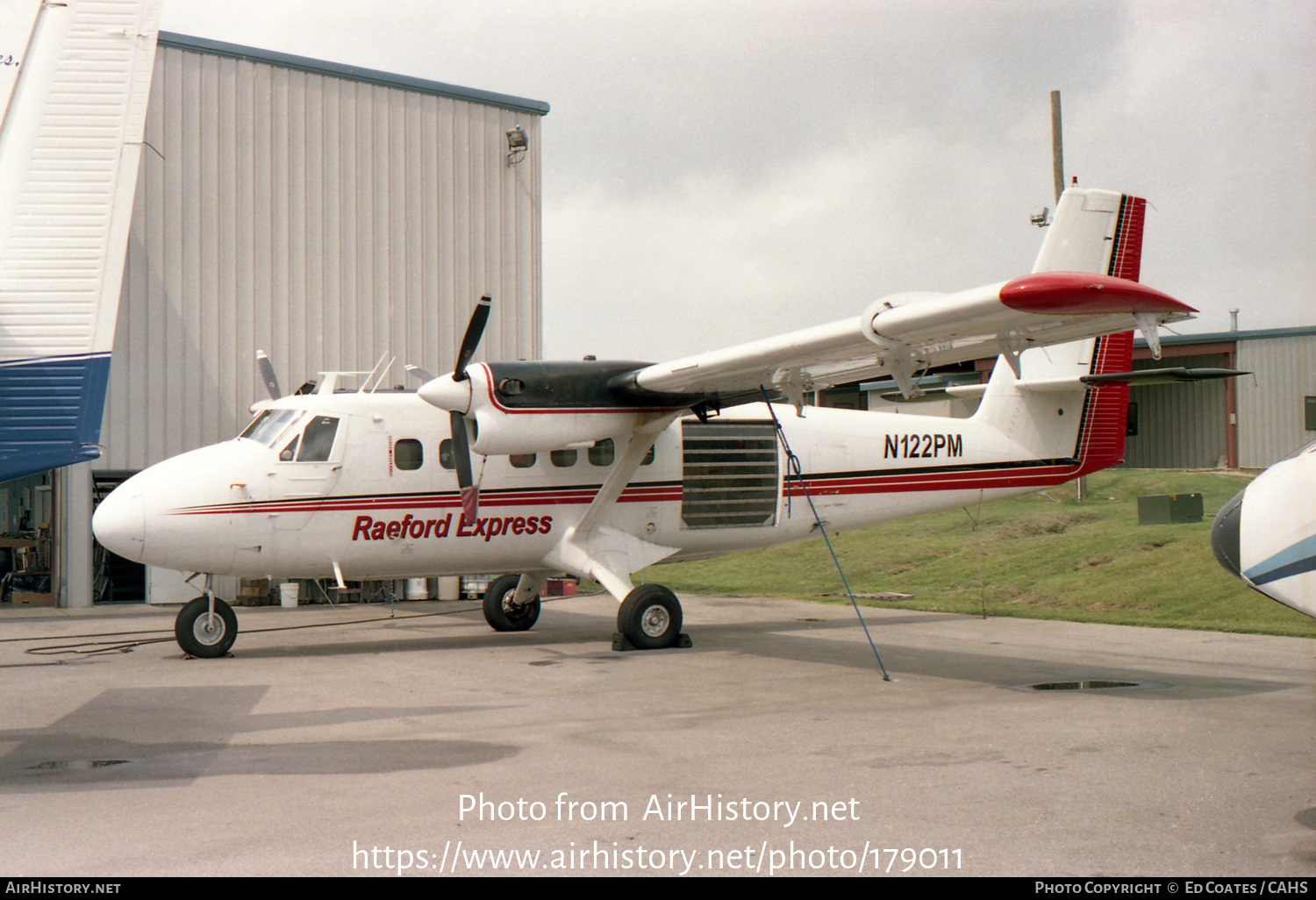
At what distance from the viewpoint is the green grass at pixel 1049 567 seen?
14805 mm

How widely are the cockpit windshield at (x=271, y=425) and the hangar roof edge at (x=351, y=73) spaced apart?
10.4 meters

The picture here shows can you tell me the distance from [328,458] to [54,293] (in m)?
5.65

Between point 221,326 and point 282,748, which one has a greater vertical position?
point 221,326

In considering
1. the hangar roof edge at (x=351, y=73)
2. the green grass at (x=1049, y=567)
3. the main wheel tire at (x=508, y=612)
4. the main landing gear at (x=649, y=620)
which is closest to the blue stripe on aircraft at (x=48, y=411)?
the main landing gear at (x=649, y=620)

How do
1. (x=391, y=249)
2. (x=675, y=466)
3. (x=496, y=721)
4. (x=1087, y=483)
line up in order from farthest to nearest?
(x=1087, y=483) < (x=391, y=249) < (x=675, y=466) < (x=496, y=721)

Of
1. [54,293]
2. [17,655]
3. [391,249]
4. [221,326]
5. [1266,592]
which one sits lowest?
[17,655]

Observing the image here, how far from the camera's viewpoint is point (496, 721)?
7.93m

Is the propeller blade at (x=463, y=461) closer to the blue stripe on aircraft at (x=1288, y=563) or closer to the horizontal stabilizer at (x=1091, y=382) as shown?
the horizontal stabilizer at (x=1091, y=382)

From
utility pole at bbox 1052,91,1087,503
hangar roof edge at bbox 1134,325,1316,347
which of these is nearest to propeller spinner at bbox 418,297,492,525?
utility pole at bbox 1052,91,1087,503

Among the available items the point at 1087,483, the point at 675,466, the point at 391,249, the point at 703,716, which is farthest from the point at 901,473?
the point at 1087,483

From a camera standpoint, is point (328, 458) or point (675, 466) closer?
point (328, 458)

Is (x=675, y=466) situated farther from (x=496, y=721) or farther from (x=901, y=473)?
(x=496, y=721)

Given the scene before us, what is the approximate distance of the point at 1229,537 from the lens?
A: 216 inches

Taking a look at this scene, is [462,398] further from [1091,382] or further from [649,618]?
[1091,382]
